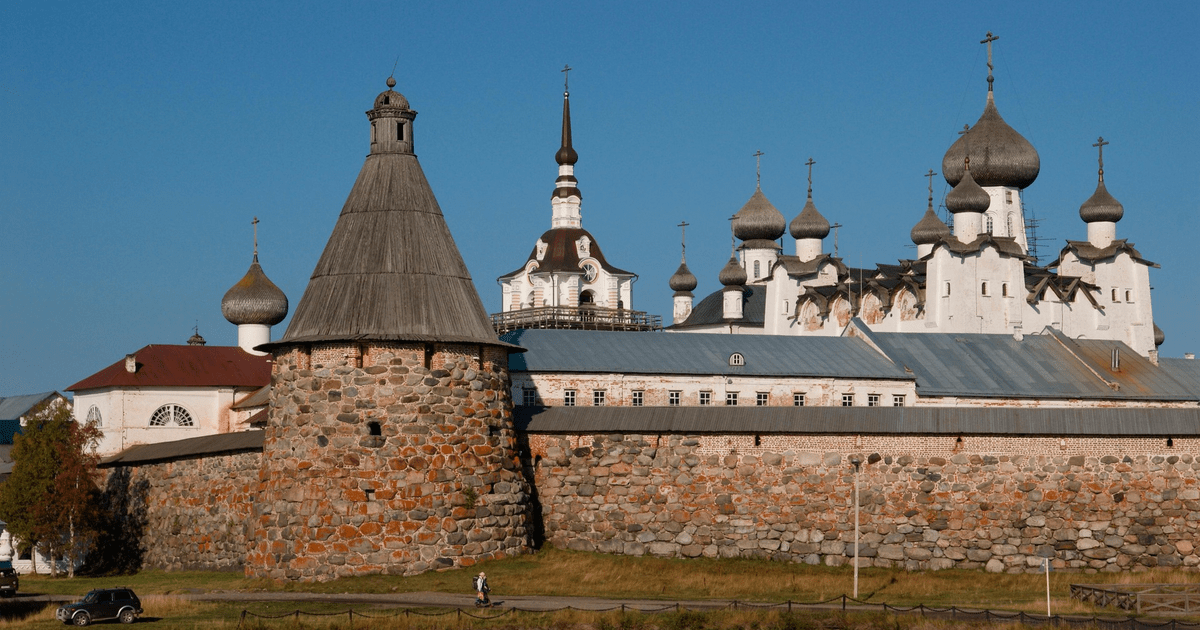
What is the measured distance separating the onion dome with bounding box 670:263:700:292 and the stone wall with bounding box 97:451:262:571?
164 ft

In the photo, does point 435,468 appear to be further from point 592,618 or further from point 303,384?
point 592,618

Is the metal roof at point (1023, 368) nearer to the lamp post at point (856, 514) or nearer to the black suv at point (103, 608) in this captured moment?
the lamp post at point (856, 514)

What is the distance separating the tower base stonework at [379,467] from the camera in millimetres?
27625

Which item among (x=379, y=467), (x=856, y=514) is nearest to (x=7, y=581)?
(x=379, y=467)

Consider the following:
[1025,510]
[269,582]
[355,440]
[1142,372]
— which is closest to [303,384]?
[355,440]

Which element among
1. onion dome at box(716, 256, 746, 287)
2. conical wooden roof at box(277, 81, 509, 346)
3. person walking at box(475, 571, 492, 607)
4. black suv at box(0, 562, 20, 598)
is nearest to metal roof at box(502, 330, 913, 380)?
conical wooden roof at box(277, 81, 509, 346)

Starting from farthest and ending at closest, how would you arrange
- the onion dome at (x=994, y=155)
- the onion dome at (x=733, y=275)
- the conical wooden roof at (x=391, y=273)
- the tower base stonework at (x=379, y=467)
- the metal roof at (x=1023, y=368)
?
the onion dome at (x=733, y=275) → the onion dome at (x=994, y=155) → the metal roof at (x=1023, y=368) → the conical wooden roof at (x=391, y=273) → the tower base stonework at (x=379, y=467)

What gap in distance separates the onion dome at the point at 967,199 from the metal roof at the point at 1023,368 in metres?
16.1

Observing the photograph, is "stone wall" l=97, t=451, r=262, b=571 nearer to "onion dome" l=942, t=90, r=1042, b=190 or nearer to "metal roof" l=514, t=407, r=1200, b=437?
"metal roof" l=514, t=407, r=1200, b=437

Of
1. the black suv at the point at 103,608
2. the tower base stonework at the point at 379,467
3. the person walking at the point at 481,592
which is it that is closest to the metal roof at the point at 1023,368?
the tower base stonework at the point at 379,467

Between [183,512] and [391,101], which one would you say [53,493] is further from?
[391,101]

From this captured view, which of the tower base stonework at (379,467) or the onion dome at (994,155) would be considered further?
the onion dome at (994,155)

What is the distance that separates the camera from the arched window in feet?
165

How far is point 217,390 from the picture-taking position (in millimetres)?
51344
